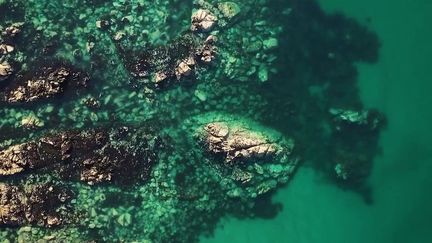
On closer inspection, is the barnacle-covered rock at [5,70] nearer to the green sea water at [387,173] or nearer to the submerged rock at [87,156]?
the submerged rock at [87,156]

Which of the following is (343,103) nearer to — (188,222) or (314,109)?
(314,109)

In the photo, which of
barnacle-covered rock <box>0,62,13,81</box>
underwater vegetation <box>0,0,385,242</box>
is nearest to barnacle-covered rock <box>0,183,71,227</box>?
underwater vegetation <box>0,0,385,242</box>

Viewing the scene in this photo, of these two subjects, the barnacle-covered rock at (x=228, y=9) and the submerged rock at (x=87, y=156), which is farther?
the barnacle-covered rock at (x=228, y=9)

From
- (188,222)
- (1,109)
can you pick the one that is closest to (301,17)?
(188,222)

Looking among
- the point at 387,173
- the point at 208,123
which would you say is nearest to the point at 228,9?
the point at 208,123

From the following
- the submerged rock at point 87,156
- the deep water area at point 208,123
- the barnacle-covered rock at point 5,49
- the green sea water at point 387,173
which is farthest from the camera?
the green sea water at point 387,173

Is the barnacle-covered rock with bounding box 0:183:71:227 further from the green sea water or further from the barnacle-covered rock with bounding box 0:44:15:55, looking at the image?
the green sea water

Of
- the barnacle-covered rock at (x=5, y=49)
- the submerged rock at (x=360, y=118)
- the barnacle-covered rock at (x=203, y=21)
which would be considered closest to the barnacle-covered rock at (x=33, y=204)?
the barnacle-covered rock at (x=5, y=49)
